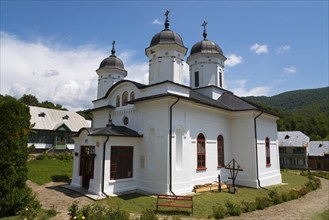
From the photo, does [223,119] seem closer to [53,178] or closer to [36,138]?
[53,178]

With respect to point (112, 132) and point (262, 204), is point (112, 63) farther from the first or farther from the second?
point (262, 204)

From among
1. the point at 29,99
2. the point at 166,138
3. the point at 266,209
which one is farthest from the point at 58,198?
the point at 29,99

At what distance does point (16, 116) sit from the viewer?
9.79 meters

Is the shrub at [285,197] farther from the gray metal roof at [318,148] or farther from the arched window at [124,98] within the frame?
the gray metal roof at [318,148]

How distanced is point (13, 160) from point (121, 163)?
5934mm

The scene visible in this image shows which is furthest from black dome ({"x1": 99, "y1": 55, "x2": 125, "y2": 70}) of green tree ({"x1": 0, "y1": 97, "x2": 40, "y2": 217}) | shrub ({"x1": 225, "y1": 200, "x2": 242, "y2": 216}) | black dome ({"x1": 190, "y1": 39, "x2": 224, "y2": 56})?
shrub ({"x1": 225, "y1": 200, "x2": 242, "y2": 216})

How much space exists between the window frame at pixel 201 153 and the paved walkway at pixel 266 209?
202 inches

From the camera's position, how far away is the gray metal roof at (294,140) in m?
45.5

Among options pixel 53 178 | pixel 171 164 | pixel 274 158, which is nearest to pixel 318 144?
pixel 274 158

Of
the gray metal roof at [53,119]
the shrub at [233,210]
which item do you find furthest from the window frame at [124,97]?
the gray metal roof at [53,119]

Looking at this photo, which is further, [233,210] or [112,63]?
[112,63]

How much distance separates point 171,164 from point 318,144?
45.2 meters

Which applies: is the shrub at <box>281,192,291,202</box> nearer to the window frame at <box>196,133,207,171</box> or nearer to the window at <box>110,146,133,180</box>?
the window frame at <box>196,133,207,171</box>

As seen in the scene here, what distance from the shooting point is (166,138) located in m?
13.9
